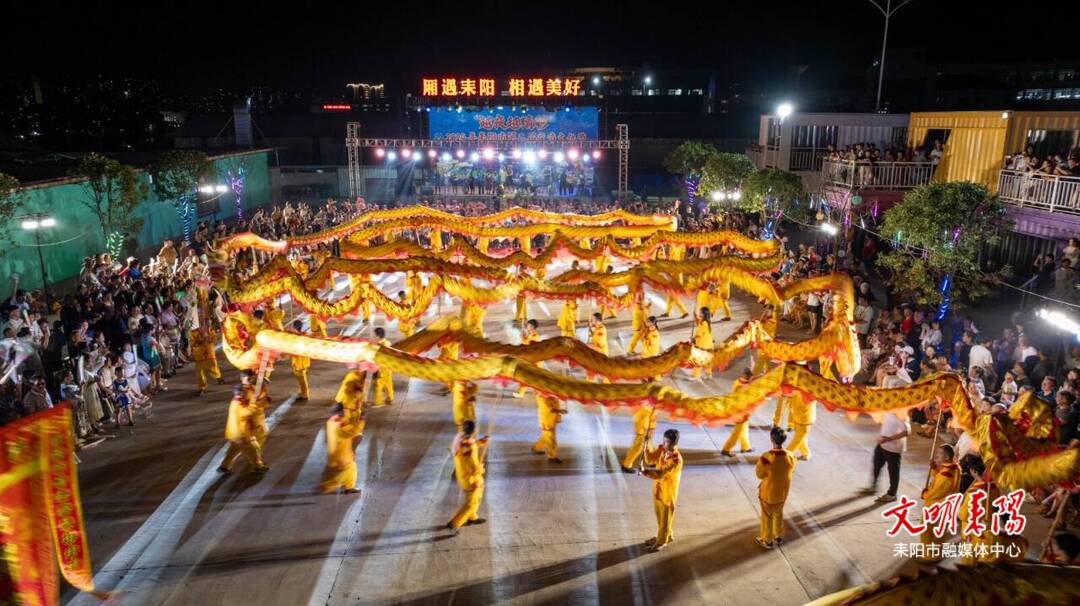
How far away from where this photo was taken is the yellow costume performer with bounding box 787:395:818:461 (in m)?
8.46

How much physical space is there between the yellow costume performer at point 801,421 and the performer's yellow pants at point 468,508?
400cm

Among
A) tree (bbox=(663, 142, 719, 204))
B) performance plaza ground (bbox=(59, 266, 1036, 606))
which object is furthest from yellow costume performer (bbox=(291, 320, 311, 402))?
tree (bbox=(663, 142, 719, 204))

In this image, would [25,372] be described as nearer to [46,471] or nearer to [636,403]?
[46,471]

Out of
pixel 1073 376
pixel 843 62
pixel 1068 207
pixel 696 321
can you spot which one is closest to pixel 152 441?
pixel 696 321

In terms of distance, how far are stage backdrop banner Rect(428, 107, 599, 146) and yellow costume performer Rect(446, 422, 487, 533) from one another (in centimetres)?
2518

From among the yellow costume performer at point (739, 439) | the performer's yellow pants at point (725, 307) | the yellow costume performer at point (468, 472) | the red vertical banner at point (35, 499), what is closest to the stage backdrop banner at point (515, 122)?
the performer's yellow pants at point (725, 307)

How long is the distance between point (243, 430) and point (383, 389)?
8.74 feet

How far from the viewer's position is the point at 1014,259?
15.9 metres

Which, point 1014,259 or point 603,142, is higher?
point 603,142

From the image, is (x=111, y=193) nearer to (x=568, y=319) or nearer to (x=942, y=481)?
(x=568, y=319)

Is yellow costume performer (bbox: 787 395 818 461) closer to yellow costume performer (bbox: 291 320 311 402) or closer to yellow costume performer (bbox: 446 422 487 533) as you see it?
yellow costume performer (bbox: 446 422 487 533)

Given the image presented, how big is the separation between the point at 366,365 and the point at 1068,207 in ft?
45.6

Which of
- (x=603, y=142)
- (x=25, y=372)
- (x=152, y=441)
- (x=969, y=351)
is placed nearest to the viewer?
(x=152, y=441)

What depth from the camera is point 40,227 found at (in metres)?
15.1
